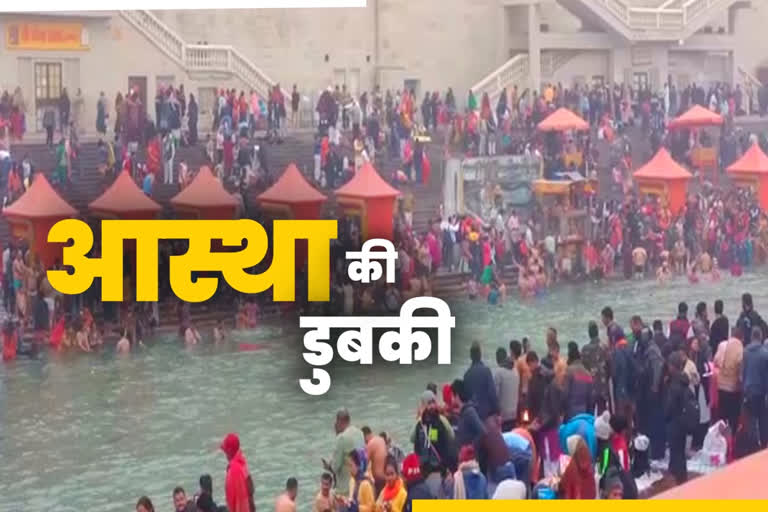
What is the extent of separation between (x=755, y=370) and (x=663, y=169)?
4435 millimetres

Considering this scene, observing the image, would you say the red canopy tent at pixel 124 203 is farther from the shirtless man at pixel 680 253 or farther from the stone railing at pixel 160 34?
the shirtless man at pixel 680 253

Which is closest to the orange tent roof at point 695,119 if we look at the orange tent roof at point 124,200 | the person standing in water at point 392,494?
the orange tent roof at point 124,200

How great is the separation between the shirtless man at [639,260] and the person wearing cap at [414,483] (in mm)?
5154

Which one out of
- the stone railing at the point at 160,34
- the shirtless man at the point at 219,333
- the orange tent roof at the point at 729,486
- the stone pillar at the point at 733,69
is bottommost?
the orange tent roof at the point at 729,486

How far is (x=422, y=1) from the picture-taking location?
12.1 meters

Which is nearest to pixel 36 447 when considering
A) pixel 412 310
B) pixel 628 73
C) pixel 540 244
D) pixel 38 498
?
pixel 38 498

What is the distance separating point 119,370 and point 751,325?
345 centimetres

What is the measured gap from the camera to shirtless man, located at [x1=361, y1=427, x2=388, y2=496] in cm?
619

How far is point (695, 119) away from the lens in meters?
11.7

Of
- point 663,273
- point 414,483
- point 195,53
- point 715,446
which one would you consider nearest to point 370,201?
point 195,53

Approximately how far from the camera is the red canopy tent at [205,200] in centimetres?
910

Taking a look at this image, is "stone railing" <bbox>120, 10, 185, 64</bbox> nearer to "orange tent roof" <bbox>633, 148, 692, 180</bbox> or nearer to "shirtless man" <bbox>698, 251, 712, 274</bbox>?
"orange tent roof" <bbox>633, 148, 692, 180</bbox>

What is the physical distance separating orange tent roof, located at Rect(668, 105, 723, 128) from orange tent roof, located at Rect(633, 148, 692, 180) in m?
0.30

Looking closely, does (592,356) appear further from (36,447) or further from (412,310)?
(36,447)
